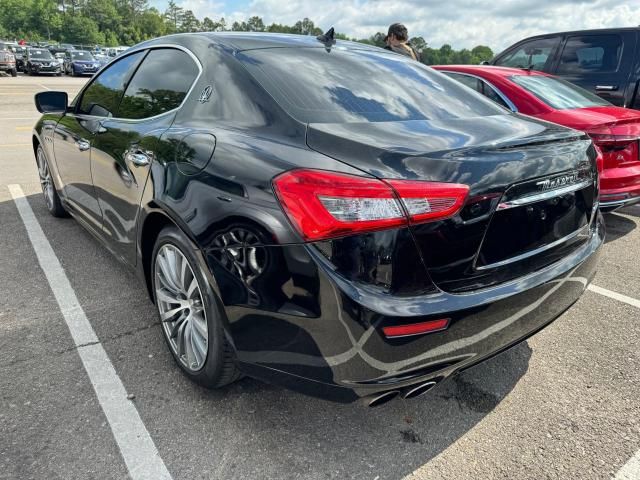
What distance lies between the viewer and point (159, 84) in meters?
2.83

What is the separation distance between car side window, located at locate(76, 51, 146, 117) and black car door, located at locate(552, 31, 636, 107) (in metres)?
5.79

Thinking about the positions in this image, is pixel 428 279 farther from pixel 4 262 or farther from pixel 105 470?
pixel 4 262

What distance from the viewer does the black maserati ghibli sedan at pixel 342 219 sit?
167 cm

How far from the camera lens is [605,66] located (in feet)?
21.4

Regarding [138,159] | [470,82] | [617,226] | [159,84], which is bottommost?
[617,226]

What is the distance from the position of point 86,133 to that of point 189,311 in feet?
5.71

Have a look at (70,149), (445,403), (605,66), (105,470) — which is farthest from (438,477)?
(605,66)

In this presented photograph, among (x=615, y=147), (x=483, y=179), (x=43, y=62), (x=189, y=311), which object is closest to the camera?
(x=483, y=179)

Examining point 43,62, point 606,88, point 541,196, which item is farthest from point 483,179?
point 43,62

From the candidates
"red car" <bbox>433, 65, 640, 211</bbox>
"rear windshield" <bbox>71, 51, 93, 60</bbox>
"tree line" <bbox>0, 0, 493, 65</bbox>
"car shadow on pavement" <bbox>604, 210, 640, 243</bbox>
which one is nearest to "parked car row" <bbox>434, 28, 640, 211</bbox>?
"red car" <bbox>433, 65, 640, 211</bbox>

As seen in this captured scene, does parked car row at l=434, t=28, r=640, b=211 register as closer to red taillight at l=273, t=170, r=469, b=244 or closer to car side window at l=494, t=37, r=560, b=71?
car side window at l=494, t=37, r=560, b=71

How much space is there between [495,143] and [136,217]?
5.88ft

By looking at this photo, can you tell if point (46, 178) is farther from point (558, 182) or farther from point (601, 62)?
point (601, 62)

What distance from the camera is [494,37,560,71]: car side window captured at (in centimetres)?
699
